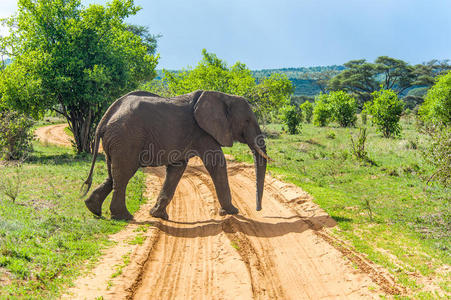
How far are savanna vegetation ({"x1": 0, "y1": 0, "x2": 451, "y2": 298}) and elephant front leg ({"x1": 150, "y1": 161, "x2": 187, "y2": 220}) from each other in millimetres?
1187

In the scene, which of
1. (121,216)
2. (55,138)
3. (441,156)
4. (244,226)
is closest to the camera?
(441,156)

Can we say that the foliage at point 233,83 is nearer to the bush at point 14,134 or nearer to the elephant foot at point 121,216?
the bush at point 14,134

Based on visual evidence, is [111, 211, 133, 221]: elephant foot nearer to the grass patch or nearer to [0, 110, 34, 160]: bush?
the grass patch

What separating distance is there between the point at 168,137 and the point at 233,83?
1985 centimetres

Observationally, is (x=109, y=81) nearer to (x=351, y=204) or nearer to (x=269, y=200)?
(x=269, y=200)

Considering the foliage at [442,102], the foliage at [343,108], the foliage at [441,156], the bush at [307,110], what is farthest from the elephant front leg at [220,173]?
the bush at [307,110]

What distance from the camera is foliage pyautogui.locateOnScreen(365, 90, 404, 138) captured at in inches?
1112

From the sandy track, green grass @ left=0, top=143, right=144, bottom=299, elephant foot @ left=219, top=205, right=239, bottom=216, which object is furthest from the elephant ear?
the sandy track

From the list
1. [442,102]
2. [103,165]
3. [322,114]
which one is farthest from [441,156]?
[322,114]

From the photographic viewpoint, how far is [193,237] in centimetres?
930

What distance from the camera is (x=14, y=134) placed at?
18.7 metres

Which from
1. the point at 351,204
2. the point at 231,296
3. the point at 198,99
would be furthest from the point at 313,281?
the point at 198,99

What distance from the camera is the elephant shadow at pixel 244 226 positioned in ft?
31.2

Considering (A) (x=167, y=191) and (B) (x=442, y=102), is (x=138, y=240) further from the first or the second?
(B) (x=442, y=102)
